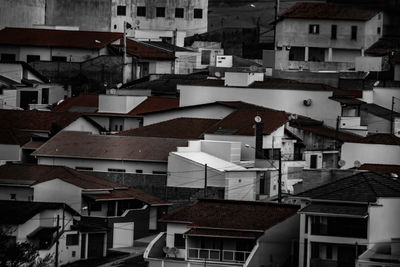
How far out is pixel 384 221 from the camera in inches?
1339

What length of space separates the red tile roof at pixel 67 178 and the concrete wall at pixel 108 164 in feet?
4.26

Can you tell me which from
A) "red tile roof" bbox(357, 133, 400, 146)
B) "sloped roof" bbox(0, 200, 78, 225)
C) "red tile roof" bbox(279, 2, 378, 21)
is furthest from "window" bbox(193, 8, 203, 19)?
"sloped roof" bbox(0, 200, 78, 225)

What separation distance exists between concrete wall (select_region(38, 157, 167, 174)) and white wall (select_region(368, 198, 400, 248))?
11632 millimetres

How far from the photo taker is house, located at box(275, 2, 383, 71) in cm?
6419

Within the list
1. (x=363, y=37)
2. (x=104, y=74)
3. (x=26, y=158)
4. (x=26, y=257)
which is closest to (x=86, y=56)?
(x=104, y=74)

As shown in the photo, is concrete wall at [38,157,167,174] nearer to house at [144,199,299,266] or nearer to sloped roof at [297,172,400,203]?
house at [144,199,299,266]

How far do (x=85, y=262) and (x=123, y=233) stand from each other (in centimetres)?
253

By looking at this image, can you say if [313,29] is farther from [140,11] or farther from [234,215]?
[234,215]

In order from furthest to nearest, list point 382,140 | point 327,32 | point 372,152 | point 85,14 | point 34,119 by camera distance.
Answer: point 85,14 < point 327,32 < point 34,119 < point 382,140 < point 372,152

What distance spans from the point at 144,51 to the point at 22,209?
77.9ft

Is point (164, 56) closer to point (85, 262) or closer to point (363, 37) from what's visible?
point (363, 37)

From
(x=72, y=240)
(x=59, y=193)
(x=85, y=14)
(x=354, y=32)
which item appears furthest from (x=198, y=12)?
(x=72, y=240)

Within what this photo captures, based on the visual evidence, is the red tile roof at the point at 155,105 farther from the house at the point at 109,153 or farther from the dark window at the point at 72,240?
the dark window at the point at 72,240

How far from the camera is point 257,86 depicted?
177ft
